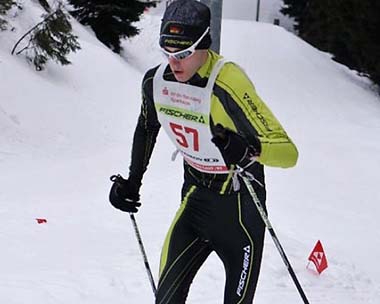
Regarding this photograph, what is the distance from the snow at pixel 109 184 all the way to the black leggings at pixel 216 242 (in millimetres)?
1507

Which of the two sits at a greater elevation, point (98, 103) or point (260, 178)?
point (260, 178)

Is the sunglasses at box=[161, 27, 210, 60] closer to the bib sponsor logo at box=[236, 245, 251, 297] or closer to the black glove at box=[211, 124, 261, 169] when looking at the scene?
the black glove at box=[211, 124, 261, 169]

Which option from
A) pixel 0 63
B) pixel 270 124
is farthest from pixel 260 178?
pixel 0 63

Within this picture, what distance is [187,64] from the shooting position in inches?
113

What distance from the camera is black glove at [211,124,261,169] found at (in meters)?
2.65

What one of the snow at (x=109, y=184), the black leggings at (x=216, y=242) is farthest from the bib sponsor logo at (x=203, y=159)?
the snow at (x=109, y=184)

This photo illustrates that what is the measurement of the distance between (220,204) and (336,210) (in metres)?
5.84

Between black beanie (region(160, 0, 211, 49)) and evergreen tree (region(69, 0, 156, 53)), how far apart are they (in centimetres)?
1548

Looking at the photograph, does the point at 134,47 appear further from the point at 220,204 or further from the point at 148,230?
the point at 220,204

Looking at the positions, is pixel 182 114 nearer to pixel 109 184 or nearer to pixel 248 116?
pixel 248 116

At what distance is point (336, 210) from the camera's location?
28.3 feet

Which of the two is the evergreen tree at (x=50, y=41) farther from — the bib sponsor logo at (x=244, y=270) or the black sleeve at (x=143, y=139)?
the bib sponsor logo at (x=244, y=270)

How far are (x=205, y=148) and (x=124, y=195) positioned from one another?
633 millimetres

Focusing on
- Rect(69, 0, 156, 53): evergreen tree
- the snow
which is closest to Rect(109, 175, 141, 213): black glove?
the snow
